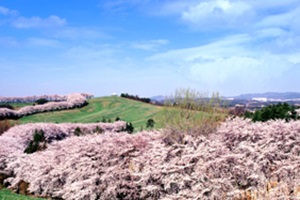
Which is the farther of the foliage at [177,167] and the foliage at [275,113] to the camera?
the foliage at [275,113]

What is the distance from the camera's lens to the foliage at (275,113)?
62.5ft

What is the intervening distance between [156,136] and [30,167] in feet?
20.9

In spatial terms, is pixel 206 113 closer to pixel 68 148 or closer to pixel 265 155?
pixel 265 155

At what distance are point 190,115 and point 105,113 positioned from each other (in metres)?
39.7

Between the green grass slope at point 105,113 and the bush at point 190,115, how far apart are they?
28.1 m

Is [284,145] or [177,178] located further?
[284,145]

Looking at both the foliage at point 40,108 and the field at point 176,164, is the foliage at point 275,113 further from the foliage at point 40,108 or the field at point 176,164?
the foliage at point 40,108

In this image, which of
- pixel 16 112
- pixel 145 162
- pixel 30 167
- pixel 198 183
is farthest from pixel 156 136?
pixel 16 112

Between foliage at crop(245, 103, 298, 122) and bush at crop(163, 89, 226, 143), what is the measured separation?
173 inches

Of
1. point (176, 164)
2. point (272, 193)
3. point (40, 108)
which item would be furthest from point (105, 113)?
point (272, 193)

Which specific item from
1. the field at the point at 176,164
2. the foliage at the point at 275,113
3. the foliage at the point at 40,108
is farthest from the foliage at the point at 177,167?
the foliage at the point at 40,108

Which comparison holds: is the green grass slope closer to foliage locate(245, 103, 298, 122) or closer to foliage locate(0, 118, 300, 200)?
foliage locate(245, 103, 298, 122)

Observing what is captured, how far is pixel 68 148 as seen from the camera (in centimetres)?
1434

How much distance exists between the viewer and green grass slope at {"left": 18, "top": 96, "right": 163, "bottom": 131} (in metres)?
49.4
